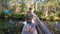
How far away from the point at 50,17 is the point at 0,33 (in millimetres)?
8440

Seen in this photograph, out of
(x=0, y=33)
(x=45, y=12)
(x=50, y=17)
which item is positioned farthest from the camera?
(x=45, y=12)

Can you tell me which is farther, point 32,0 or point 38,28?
point 32,0

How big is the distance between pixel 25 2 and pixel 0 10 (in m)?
2.44

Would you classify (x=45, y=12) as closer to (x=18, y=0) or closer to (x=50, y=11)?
(x=50, y=11)

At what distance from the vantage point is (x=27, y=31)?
8.50 feet

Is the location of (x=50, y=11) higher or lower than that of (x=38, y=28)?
lower

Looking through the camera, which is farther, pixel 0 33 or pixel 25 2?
pixel 25 2

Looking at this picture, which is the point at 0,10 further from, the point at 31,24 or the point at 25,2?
the point at 31,24

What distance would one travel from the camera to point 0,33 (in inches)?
346

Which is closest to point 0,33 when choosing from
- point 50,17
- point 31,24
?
point 31,24

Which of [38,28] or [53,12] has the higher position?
[38,28]

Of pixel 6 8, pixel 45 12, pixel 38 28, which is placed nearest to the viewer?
pixel 38 28

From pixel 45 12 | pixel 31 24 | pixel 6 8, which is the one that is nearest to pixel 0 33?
pixel 31 24

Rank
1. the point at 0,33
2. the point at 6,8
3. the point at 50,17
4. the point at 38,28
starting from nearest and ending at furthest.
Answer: the point at 38,28, the point at 0,33, the point at 50,17, the point at 6,8
